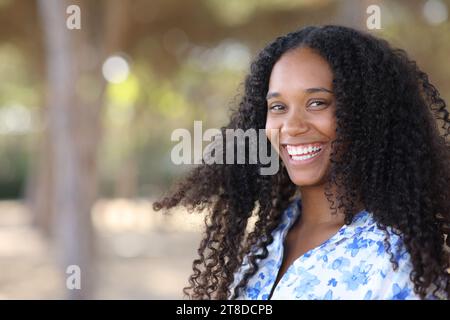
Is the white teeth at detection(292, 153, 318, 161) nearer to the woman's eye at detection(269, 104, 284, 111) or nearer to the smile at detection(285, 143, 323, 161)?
the smile at detection(285, 143, 323, 161)

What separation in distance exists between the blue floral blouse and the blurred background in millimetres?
704

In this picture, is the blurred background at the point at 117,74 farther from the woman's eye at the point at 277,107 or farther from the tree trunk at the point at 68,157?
the woman's eye at the point at 277,107

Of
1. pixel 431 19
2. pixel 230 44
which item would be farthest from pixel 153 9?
pixel 431 19

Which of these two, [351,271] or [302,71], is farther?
[302,71]

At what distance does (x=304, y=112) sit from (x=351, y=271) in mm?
544

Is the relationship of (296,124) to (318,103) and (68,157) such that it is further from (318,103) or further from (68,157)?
(68,157)

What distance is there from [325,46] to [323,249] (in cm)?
64

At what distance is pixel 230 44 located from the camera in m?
12.4

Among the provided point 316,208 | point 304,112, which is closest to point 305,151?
point 304,112

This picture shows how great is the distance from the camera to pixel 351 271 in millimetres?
2021

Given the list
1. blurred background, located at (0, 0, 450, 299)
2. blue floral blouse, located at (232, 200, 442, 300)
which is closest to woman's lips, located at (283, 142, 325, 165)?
blue floral blouse, located at (232, 200, 442, 300)

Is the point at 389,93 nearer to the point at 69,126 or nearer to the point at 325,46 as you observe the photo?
the point at 325,46

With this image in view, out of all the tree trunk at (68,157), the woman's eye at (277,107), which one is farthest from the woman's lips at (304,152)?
the tree trunk at (68,157)

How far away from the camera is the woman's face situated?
7.50 feet
